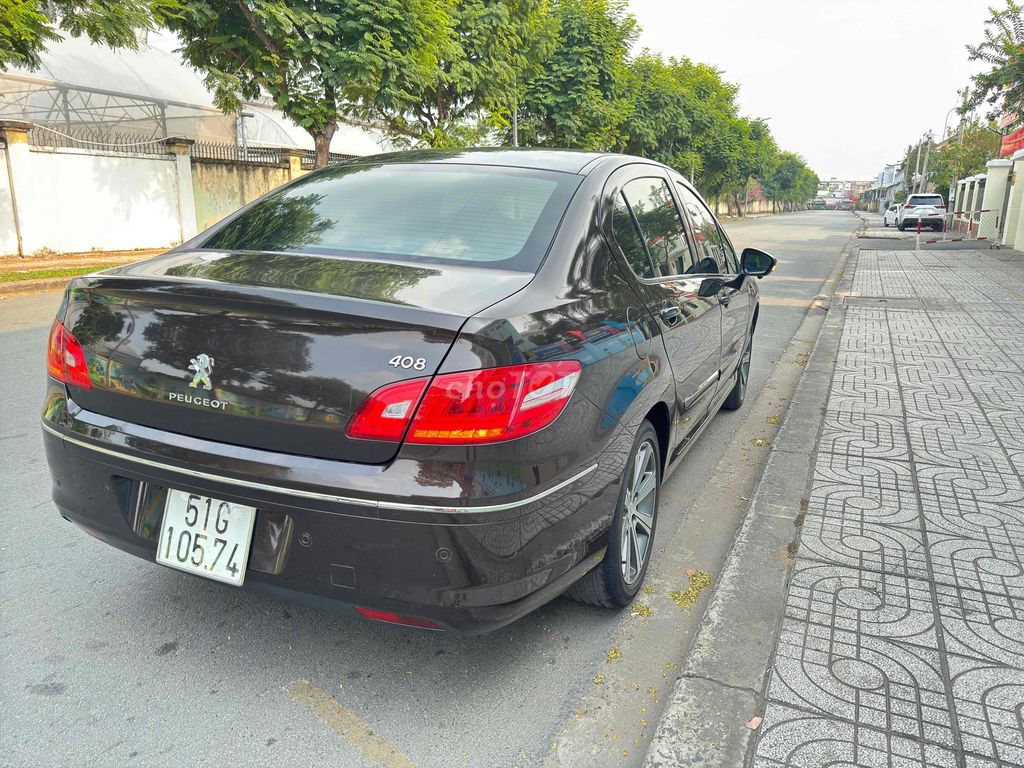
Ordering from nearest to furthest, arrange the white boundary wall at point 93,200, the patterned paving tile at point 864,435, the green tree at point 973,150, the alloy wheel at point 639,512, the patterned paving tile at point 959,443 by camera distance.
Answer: the alloy wheel at point 639,512 < the patterned paving tile at point 959,443 < the patterned paving tile at point 864,435 < the white boundary wall at point 93,200 < the green tree at point 973,150

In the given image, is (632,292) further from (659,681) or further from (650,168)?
(659,681)

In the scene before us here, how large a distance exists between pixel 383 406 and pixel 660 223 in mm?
2013

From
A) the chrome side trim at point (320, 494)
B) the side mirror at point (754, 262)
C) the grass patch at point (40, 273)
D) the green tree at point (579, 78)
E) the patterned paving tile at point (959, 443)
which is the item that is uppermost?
the green tree at point (579, 78)

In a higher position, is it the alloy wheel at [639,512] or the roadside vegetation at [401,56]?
the roadside vegetation at [401,56]

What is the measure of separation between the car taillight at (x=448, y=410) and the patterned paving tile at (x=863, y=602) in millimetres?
1465

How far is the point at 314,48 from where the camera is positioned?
14609mm

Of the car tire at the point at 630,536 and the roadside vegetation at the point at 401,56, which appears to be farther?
the roadside vegetation at the point at 401,56

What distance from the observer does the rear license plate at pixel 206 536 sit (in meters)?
2.21

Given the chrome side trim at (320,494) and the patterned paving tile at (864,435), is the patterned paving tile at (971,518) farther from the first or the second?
the chrome side trim at (320,494)

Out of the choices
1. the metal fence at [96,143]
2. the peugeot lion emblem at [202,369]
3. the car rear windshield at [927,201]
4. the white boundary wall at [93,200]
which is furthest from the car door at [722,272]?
the car rear windshield at [927,201]

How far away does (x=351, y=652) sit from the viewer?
8.64 feet

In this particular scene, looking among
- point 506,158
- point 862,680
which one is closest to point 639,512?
point 862,680

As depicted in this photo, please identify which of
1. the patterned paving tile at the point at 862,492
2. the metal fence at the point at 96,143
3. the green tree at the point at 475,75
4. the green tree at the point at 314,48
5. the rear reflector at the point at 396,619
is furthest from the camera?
the green tree at the point at 475,75

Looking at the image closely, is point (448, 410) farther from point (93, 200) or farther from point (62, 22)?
point (93, 200)
